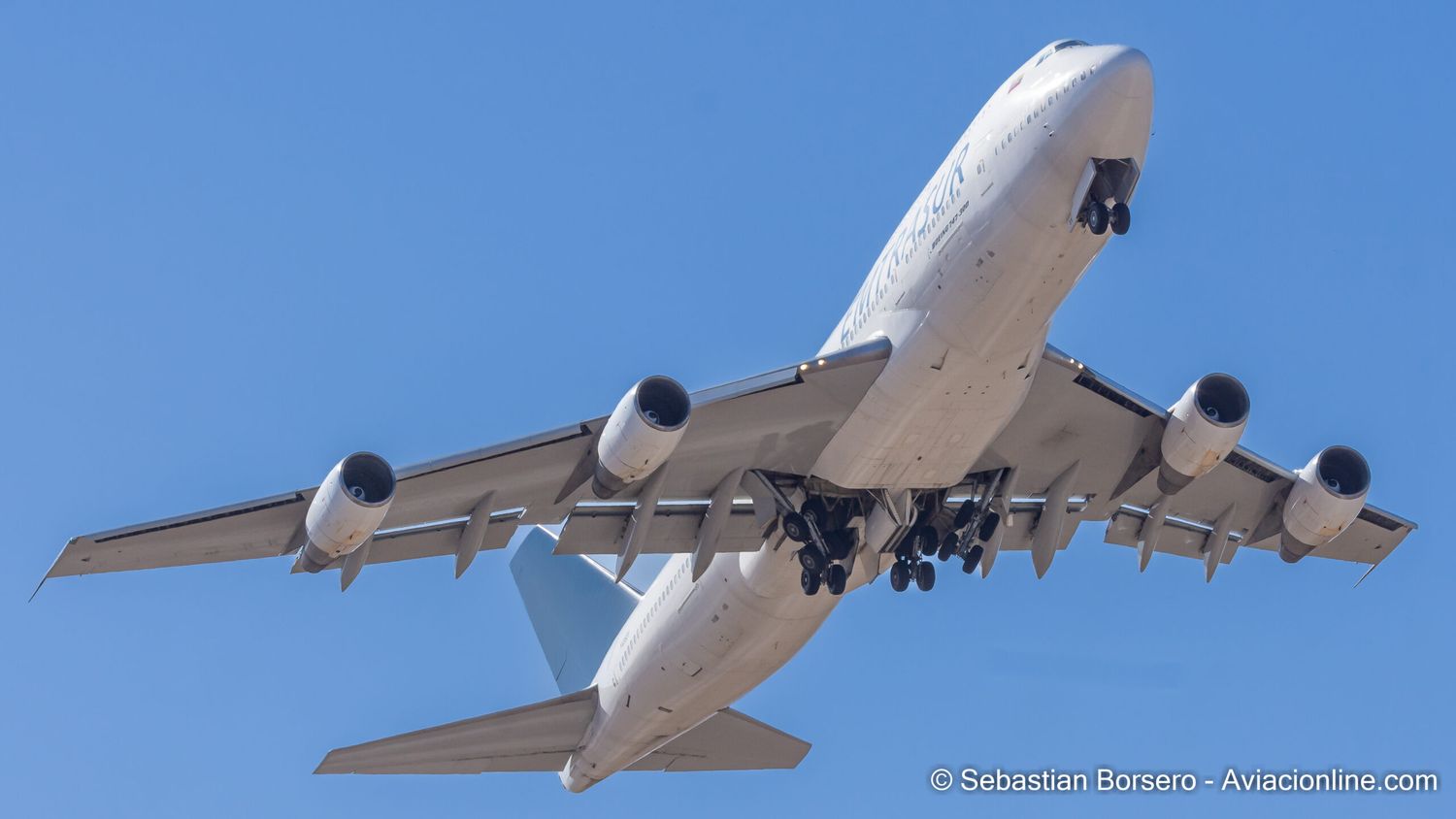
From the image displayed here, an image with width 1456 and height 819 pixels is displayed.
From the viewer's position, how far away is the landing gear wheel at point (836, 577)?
91.1 ft

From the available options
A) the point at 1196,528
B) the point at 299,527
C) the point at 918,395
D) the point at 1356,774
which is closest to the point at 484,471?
the point at 299,527

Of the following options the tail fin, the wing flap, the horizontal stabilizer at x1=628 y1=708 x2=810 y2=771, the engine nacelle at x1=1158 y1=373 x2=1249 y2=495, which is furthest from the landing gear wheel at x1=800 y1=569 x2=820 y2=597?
the tail fin

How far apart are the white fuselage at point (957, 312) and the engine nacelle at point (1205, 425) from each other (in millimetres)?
3374

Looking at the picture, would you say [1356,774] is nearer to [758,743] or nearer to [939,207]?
[758,743]

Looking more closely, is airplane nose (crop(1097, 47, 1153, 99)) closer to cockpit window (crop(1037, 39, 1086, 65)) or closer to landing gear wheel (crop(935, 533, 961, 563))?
cockpit window (crop(1037, 39, 1086, 65))

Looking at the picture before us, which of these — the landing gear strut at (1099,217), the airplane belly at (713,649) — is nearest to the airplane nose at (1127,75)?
the landing gear strut at (1099,217)

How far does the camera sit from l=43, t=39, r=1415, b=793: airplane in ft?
76.2

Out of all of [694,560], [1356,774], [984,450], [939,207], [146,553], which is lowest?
[146,553]

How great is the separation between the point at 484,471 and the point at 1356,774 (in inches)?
613

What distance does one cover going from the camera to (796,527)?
27.6 metres

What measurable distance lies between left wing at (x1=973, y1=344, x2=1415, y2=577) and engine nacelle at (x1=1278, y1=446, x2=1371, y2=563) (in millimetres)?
470

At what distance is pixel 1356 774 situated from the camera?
99.9 ft

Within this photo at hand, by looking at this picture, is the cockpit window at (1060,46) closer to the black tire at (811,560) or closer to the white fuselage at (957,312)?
the white fuselage at (957,312)

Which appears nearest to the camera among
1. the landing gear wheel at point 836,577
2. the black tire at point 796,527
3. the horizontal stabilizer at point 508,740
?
the black tire at point 796,527
